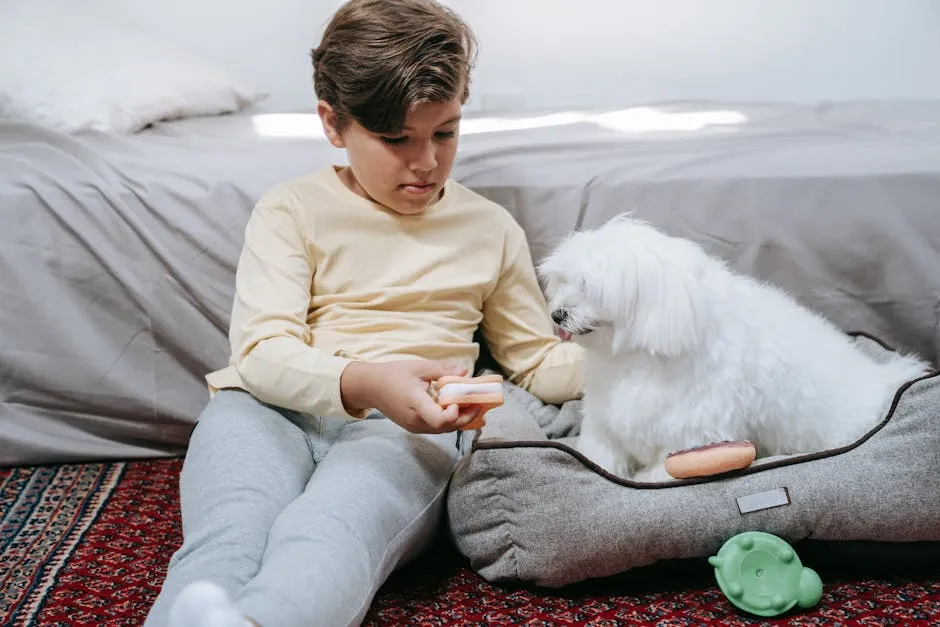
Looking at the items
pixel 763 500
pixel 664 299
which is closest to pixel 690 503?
pixel 763 500

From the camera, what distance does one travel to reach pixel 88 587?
3.67 feet

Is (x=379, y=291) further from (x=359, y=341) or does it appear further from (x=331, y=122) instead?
(x=331, y=122)

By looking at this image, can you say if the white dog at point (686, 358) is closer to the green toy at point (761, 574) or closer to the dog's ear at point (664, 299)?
the dog's ear at point (664, 299)

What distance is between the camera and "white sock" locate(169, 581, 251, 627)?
76 centimetres

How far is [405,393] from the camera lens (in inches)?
39.8

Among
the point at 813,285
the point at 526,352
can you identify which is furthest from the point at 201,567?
the point at 813,285

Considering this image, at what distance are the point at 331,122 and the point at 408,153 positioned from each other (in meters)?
0.15

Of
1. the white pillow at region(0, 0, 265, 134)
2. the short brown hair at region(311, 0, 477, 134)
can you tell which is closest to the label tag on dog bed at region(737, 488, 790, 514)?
the short brown hair at region(311, 0, 477, 134)

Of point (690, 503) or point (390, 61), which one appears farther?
point (390, 61)

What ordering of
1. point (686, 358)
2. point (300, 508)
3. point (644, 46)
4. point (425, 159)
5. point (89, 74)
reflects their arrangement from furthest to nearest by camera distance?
point (644, 46) < point (89, 74) < point (425, 159) < point (686, 358) < point (300, 508)

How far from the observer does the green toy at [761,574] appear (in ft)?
3.31

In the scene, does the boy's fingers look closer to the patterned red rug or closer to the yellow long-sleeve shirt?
the yellow long-sleeve shirt

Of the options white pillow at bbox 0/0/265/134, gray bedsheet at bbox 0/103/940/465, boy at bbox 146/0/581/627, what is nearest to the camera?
boy at bbox 146/0/581/627

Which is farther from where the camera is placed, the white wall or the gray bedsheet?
the white wall
